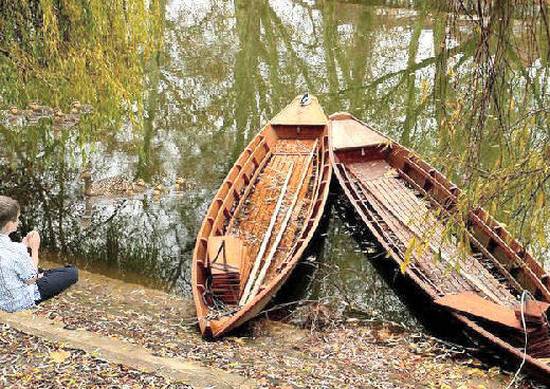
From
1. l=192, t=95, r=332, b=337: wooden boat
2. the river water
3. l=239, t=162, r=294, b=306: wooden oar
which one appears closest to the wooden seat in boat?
l=192, t=95, r=332, b=337: wooden boat

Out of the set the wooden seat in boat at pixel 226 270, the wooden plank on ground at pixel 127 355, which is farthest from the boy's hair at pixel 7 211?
the wooden seat in boat at pixel 226 270

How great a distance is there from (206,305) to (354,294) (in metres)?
2.30

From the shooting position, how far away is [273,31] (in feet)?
63.7

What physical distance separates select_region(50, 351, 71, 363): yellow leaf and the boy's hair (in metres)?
1.45

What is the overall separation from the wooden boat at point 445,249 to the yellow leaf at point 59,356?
253 cm

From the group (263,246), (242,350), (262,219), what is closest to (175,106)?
(262,219)

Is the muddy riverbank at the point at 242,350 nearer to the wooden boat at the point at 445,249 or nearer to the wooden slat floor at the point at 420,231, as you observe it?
the wooden boat at the point at 445,249

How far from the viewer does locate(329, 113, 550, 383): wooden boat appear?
6.17 m

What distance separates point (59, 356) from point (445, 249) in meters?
5.41

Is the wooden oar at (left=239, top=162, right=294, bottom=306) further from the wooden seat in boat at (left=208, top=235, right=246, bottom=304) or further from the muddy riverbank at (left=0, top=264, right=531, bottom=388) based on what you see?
the muddy riverbank at (left=0, top=264, right=531, bottom=388)

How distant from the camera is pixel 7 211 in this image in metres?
5.50

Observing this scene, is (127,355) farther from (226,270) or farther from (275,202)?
(275,202)

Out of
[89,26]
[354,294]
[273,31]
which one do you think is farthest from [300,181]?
[273,31]

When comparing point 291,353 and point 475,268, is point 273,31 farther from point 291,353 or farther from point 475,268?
point 291,353
